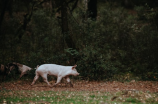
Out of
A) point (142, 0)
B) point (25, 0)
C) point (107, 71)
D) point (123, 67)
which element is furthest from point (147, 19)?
point (142, 0)

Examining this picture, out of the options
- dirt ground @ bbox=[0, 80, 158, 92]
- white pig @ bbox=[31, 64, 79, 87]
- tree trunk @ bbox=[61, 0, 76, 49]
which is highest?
tree trunk @ bbox=[61, 0, 76, 49]

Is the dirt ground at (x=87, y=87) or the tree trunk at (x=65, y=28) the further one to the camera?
the tree trunk at (x=65, y=28)

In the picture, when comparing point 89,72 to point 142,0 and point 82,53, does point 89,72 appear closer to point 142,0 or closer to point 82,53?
point 82,53

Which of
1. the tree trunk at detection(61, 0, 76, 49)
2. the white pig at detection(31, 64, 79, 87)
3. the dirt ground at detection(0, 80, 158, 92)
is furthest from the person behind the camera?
the tree trunk at detection(61, 0, 76, 49)

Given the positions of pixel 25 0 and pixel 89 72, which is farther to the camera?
pixel 25 0

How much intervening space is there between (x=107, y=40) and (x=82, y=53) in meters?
5.38

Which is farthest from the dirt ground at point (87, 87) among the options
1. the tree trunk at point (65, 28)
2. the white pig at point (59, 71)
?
the tree trunk at point (65, 28)

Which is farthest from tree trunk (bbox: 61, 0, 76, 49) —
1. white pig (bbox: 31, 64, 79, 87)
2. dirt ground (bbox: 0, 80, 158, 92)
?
white pig (bbox: 31, 64, 79, 87)

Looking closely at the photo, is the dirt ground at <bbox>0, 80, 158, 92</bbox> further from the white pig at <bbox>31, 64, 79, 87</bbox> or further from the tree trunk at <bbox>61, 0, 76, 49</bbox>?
the tree trunk at <bbox>61, 0, 76, 49</bbox>

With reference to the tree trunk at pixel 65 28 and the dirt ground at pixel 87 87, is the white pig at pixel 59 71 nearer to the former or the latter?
the dirt ground at pixel 87 87

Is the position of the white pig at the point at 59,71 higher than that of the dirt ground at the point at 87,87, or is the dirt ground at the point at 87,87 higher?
the white pig at the point at 59,71

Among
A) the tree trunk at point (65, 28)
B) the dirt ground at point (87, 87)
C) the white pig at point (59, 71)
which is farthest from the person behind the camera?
the tree trunk at point (65, 28)

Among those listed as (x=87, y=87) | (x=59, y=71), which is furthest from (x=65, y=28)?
(x=87, y=87)

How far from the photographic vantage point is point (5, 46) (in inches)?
832
